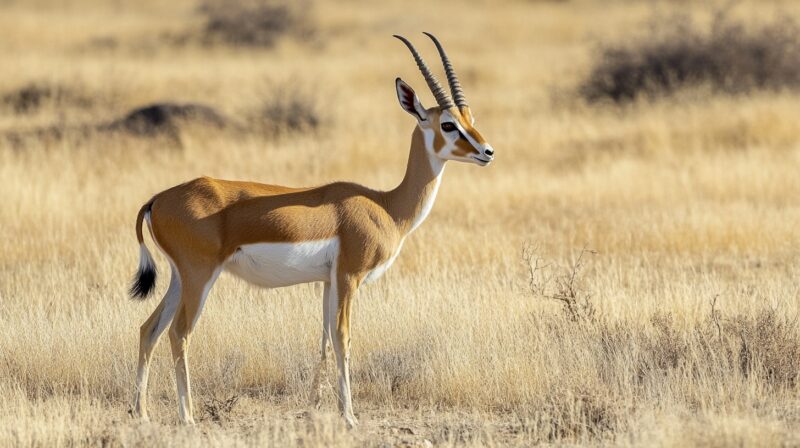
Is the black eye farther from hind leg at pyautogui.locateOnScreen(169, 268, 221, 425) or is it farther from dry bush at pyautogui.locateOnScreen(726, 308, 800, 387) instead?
dry bush at pyautogui.locateOnScreen(726, 308, 800, 387)

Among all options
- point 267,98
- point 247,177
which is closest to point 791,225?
point 247,177

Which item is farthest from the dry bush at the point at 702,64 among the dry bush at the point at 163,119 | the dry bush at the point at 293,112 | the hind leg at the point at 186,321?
the hind leg at the point at 186,321

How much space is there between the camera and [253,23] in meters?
34.9

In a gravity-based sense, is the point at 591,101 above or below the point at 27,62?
below

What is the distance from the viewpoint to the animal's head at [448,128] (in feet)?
22.9

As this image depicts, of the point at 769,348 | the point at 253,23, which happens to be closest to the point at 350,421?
the point at 769,348

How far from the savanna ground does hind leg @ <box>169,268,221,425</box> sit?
0.57ft

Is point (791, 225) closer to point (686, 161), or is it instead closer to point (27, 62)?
point (686, 161)

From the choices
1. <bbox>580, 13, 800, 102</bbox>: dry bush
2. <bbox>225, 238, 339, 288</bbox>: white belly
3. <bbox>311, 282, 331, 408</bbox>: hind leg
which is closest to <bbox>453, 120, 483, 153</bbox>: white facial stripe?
<bbox>225, 238, 339, 288</bbox>: white belly

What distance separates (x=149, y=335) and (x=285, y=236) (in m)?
1.12

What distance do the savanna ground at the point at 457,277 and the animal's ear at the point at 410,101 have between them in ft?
5.42

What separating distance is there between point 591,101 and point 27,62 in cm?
1312

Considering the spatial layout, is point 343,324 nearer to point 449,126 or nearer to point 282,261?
point 282,261

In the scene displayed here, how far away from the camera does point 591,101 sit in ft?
75.8
